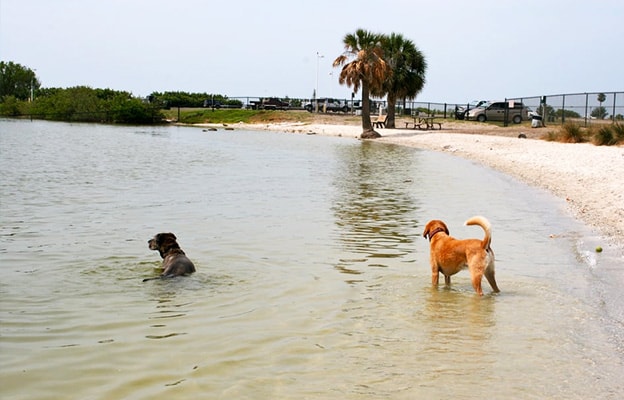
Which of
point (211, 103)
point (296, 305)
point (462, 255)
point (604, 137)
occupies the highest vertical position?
point (211, 103)

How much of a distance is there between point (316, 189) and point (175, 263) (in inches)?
436

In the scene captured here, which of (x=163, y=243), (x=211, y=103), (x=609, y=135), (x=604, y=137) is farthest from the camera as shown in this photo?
(x=211, y=103)

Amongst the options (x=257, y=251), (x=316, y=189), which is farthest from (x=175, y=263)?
(x=316, y=189)

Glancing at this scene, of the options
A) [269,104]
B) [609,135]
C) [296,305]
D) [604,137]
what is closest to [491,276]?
[296,305]

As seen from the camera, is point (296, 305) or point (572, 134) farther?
point (572, 134)

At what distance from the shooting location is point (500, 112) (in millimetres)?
56844

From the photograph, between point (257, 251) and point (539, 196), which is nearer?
point (257, 251)

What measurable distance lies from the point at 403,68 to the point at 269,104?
35263mm

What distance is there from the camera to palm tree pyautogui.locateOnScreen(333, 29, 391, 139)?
45.5 metres

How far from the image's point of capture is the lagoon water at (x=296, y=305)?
5480mm

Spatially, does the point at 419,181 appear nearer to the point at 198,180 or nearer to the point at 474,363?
the point at 198,180

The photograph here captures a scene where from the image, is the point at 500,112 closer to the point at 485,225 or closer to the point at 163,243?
the point at 163,243

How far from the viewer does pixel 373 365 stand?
5816mm

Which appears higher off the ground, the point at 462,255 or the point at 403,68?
the point at 403,68
